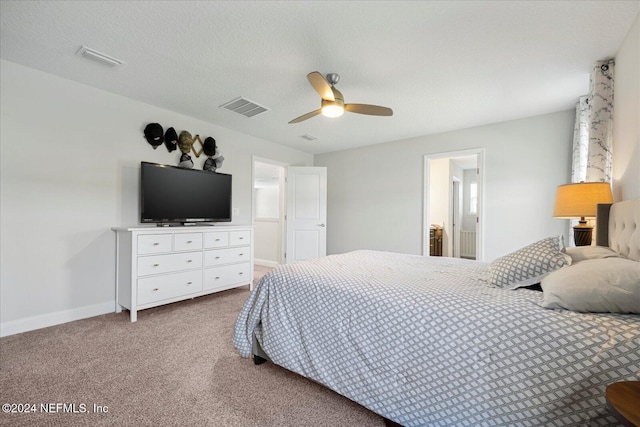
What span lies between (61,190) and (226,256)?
177 centimetres

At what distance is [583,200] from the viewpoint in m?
2.09

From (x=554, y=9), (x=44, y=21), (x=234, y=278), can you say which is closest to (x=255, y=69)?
(x=44, y=21)

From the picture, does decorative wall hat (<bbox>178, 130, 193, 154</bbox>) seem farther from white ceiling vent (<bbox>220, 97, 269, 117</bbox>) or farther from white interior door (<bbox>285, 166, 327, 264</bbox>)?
white interior door (<bbox>285, 166, 327, 264</bbox>)

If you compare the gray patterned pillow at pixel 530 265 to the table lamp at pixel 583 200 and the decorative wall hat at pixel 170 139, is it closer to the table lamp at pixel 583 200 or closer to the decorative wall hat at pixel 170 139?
the table lamp at pixel 583 200

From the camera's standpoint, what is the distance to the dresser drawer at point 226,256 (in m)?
3.28

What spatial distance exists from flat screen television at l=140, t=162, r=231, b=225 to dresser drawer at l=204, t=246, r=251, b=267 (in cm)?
49

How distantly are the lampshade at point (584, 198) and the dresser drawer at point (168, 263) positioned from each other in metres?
3.71

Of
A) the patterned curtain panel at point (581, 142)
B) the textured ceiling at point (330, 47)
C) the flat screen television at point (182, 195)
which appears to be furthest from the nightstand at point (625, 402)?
the flat screen television at point (182, 195)

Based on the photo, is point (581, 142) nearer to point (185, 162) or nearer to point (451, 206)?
point (451, 206)

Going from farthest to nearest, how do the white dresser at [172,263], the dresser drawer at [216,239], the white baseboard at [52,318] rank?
the dresser drawer at [216,239] < the white dresser at [172,263] < the white baseboard at [52,318]

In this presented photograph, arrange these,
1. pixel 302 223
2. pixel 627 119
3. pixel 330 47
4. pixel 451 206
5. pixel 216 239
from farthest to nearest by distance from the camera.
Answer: pixel 451 206 < pixel 302 223 < pixel 216 239 < pixel 330 47 < pixel 627 119

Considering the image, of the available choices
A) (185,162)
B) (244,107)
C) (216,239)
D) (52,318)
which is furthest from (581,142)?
(52,318)

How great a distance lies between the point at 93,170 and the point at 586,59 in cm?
474

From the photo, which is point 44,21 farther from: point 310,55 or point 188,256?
point 188,256
